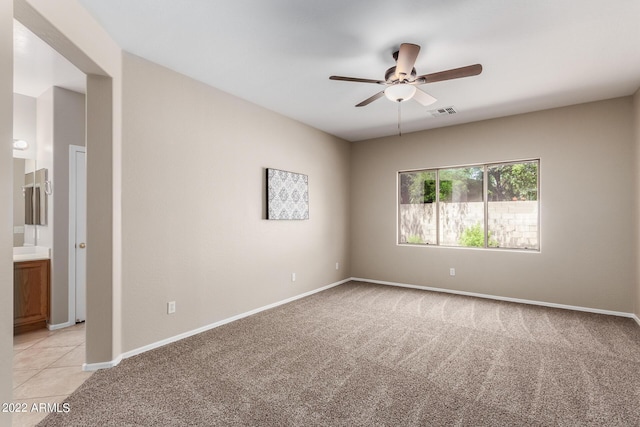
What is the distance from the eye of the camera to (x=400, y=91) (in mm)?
2908

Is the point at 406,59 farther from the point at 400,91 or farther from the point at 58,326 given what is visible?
the point at 58,326

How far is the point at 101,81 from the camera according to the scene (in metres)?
2.60

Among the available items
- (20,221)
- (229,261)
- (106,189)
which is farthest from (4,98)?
(20,221)

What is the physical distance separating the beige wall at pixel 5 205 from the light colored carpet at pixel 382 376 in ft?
2.45

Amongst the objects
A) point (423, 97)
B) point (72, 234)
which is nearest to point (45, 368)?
point (72, 234)

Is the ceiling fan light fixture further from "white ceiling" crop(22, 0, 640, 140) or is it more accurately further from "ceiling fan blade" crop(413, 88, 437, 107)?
"white ceiling" crop(22, 0, 640, 140)

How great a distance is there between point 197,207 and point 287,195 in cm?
153

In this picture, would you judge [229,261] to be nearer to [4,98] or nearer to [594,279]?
[4,98]

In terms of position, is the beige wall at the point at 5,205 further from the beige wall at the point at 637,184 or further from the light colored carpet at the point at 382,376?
the beige wall at the point at 637,184

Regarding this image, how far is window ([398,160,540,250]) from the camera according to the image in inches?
182

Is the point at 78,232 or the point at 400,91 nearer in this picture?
the point at 400,91

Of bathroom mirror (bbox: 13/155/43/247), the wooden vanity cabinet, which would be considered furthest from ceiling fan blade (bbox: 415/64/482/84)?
bathroom mirror (bbox: 13/155/43/247)

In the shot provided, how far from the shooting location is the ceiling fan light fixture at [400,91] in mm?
2861

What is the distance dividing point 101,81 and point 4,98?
1361 mm
